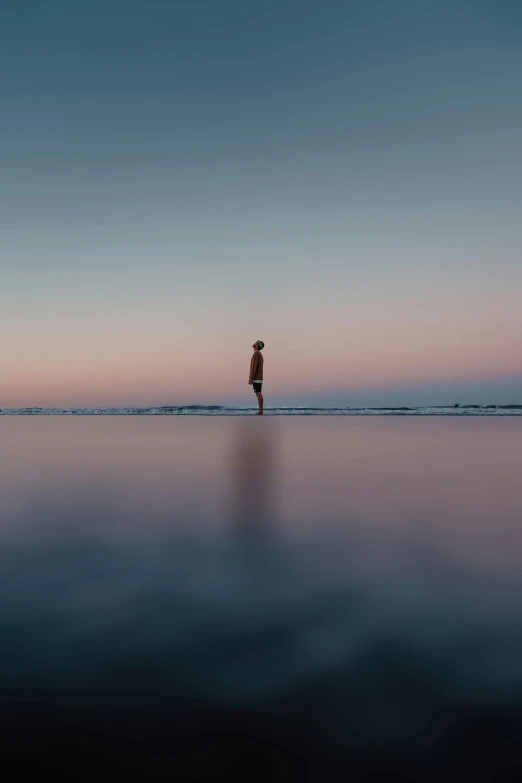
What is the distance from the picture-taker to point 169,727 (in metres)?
0.74

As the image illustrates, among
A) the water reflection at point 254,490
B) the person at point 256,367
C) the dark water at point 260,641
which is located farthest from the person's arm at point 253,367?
the dark water at point 260,641

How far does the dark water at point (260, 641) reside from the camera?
0.69 m

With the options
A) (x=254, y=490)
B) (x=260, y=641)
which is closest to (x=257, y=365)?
(x=254, y=490)

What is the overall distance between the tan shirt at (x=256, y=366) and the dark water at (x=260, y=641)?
33.1ft

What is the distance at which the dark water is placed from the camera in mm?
689

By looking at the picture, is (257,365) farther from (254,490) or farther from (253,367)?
(254,490)

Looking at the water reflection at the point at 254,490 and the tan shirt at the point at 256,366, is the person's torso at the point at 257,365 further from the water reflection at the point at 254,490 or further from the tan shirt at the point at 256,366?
the water reflection at the point at 254,490

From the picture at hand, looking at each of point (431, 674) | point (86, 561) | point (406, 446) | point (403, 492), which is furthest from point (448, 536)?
point (406, 446)

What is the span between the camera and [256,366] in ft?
40.7

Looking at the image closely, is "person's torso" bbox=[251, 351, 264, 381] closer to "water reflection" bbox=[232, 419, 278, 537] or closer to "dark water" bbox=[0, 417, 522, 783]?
"water reflection" bbox=[232, 419, 278, 537]

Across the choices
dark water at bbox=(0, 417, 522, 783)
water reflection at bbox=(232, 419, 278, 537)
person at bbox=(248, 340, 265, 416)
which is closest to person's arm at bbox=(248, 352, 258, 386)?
person at bbox=(248, 340, 265, 416)

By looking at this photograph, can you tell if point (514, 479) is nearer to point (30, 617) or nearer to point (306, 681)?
point (306, 681)

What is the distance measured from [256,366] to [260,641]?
451 inches

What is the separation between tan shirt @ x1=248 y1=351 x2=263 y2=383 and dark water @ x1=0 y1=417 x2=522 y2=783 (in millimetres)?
10092
